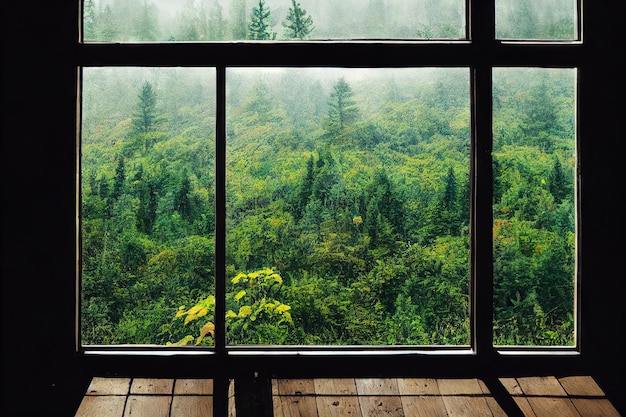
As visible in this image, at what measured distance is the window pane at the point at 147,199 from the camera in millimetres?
2355

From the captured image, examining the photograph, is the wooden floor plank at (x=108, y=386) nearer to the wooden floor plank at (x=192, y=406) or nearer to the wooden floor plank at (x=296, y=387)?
the wooden floor plank at (x=192, y=406)

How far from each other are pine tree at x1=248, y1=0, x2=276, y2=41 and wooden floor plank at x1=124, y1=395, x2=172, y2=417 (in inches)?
62.2

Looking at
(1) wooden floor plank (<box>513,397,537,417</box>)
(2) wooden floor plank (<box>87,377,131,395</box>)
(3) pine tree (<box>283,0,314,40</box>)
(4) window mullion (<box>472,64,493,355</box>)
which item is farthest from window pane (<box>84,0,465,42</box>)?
(1) wooden floor plank (<box>513,397,537,417</box>)

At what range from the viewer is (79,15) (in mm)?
2355

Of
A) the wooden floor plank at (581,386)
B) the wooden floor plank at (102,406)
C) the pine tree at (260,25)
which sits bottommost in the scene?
the wooden floor plank at (102,406)

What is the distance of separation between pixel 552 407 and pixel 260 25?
2.03 meters

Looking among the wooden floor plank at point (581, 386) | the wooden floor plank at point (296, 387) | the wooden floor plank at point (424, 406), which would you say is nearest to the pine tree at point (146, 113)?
the wooden floor plank at point (296, 387)

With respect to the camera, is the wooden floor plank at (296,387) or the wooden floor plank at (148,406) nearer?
the wooden floor plank at (148,406)

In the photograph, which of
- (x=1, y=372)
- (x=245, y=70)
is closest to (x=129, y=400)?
(x=1, y=372)

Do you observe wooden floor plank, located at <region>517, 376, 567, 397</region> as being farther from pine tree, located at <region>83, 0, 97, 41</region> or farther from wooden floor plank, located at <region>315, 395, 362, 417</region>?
pine tree, located at <region>83, 0, 97, 41</region>

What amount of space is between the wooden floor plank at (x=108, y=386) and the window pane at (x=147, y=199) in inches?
7.9

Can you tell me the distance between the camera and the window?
92.9 inches

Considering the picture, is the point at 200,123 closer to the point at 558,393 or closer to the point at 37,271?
the point at 37,271

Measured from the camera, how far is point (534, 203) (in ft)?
7.87
